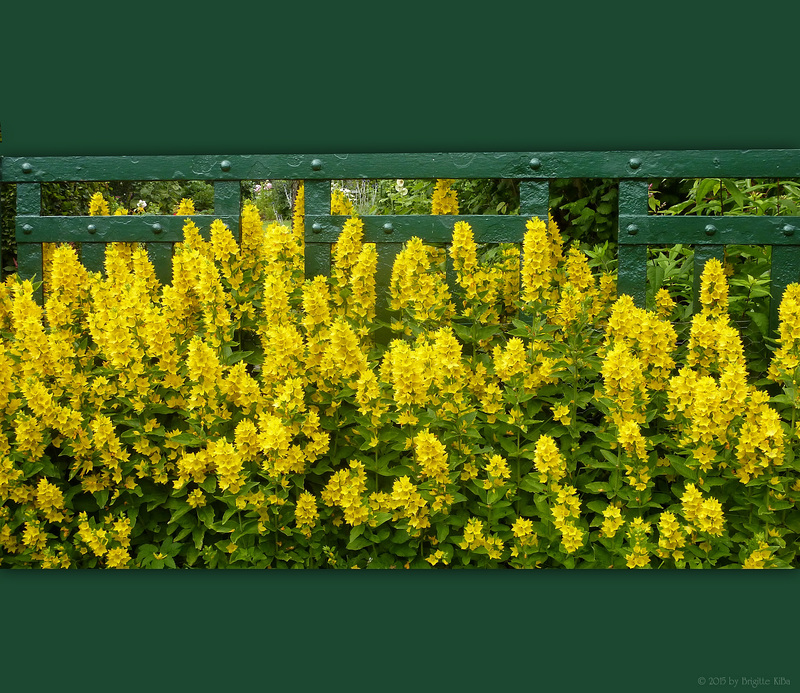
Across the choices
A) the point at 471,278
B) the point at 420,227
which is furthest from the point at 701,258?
the point at 420,227

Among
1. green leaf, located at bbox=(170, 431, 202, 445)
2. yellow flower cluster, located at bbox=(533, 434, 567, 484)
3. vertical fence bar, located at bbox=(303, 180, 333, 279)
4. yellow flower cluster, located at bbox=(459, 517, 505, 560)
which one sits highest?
vertical fence bar, located at bbox=(303, 180, 333, 279)

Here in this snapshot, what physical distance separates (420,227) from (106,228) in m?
1.66

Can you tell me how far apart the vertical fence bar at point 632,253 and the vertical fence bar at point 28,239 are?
9.95ft

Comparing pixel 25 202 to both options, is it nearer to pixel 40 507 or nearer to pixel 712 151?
pixel 40 507

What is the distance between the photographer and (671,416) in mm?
3557

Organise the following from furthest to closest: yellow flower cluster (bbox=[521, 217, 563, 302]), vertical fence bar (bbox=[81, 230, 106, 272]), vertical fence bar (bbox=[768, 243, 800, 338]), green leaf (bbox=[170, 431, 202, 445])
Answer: vertical fence bar (bbox=[81, 230, 106, 272]), vertical fence bar (bbox=[768, 243, 800, 338]), yellow flower cluster (bbox=[521, 217, 563, 302]), green leaf (bbox=[170, 431, 202, 445])

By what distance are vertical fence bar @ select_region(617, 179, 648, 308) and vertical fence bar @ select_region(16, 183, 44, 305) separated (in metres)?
3.03

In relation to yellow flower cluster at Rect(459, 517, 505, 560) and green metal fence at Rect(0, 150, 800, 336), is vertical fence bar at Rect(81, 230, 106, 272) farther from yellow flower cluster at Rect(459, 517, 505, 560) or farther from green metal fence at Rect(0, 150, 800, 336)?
yellow flower cluster at Rect(459, 517, 505, 560)

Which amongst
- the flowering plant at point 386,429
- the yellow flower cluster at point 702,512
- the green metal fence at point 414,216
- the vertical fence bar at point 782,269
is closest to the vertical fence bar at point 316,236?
the green metal fence at point 414,216

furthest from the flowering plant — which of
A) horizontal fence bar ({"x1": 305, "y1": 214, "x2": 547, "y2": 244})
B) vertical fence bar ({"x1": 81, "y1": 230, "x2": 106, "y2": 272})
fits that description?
vertical fence bar ({"x1": 81, "y1": 230, "x2": 106, "y2": 272})

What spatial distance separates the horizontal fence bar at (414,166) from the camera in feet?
12.5

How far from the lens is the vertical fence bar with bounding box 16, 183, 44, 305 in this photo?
408 cm

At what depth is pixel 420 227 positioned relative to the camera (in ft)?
13.0

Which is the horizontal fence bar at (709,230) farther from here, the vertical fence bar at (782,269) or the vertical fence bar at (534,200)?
the vertical fence bar at (534,200)
